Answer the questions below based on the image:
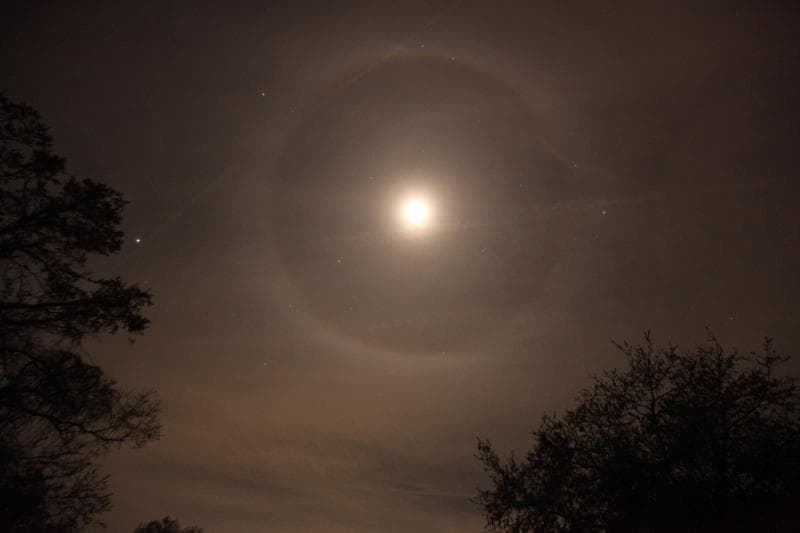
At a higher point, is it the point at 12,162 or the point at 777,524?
the point at 12,162

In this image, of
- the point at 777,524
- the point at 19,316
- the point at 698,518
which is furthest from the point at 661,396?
the point at 19,316

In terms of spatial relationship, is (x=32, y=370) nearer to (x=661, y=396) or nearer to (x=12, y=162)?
(x=12, y=162)

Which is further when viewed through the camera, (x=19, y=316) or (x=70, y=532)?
(x=70, y=532)

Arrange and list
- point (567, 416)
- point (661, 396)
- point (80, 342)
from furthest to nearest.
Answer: point (567, 416), point (661, 396), point (80, 342)

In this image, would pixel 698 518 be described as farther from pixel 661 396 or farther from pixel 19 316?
pixel 19 316

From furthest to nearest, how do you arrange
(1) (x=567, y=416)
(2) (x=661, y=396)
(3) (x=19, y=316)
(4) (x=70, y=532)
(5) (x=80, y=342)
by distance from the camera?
(1) (x=567, y=416)
(2) (x=661, y=396)
(4) (x=70, y=532)
(5) (x=80, y=342)
(3) (x=19, y=316)

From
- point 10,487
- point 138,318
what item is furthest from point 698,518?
point 10,487

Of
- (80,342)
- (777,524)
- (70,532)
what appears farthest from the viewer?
(70,532)

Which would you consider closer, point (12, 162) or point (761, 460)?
point (12, 162)

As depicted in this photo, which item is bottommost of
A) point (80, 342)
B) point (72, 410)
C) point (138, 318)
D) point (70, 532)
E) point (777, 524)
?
point (70, 532)
